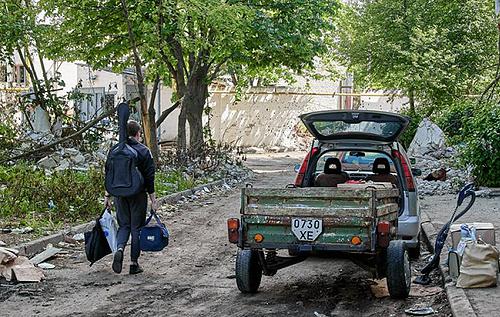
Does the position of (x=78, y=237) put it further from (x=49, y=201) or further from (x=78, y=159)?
(x=78, y=159)

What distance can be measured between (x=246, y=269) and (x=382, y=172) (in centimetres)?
301

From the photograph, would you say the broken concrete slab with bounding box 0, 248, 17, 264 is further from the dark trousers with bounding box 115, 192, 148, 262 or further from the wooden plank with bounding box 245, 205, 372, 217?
the wooden plank with bounding box 245, 205, 372, 217

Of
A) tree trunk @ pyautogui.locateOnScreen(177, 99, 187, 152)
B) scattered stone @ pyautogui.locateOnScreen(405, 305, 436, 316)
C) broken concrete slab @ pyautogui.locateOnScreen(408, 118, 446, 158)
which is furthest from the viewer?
broken concrete slab @ pyautogui.locateOnScreen(408, 118, 446, 158)

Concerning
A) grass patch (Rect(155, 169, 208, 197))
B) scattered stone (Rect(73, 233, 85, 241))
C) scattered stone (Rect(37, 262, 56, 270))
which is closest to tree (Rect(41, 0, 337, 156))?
grass patch (Rect(155, 169, 208, 197))

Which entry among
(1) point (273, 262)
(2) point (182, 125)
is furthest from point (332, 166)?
(2) point (182, 125)

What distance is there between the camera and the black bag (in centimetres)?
953

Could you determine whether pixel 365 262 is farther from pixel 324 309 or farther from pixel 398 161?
pixel 398 161

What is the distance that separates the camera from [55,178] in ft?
46.7

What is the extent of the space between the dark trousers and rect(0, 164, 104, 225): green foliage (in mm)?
2965

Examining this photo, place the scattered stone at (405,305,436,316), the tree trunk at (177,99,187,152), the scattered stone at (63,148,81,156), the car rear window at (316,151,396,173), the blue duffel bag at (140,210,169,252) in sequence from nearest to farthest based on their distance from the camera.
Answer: the scattered stone at (405,305,436,316), the blue duffel bag at (140,210,169,252), the car rear window at (316,151,396,173), the scattered stone at (63,148,81,156), the tree trunk at (177,99,187,152)

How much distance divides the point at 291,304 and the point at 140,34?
483 inches

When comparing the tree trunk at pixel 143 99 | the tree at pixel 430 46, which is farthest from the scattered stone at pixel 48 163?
the tree at pixel 430 46

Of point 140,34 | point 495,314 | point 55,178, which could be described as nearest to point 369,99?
point 140,34

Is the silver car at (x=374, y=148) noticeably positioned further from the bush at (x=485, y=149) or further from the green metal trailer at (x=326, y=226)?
the bush at (x=485, y=149)
